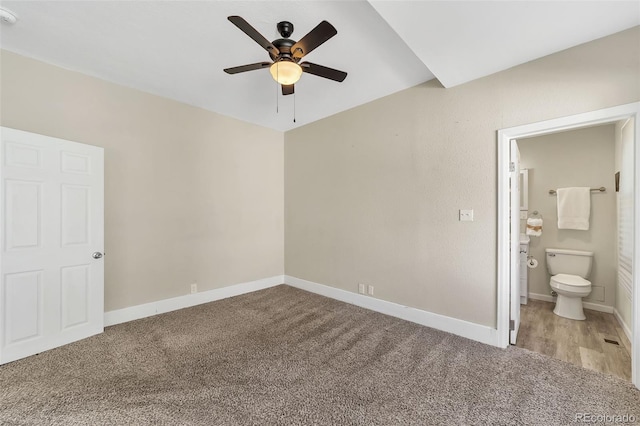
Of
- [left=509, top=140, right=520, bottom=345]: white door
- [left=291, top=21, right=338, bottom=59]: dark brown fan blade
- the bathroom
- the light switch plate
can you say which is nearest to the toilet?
the bathroom

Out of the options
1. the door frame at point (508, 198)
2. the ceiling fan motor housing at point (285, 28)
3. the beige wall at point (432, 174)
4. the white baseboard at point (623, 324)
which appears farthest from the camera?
the white baseboard at point (623, 324)

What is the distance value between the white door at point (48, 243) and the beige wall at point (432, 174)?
2.68m

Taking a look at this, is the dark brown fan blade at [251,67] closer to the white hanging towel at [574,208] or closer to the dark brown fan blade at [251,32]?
the dark brown fan blade at [251,32]

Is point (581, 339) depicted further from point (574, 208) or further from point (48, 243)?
point (48, 243)

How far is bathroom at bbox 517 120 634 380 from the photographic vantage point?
2479mm

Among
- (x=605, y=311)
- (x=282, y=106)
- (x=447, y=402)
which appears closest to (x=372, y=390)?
(x=447, y=402)

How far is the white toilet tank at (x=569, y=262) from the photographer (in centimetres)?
349

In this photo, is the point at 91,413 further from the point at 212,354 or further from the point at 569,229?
the point at 569,229

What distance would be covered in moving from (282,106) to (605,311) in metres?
4.95

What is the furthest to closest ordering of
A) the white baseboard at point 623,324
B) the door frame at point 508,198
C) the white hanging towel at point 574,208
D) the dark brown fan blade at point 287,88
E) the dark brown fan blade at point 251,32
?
the white hanging towel at point 574,208, the white baseboard at point 623,324, the dark brown fan blade at point 287,88, the door frame at point 508,198, the dark brown fan blade at point 251,32

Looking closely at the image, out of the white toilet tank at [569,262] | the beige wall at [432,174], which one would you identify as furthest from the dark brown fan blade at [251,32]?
the white toilet tank at [569,262]

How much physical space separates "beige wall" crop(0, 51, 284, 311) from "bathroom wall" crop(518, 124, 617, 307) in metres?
4.13

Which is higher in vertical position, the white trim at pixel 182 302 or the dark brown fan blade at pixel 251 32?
the dark brown fan blade at pixel 251 32

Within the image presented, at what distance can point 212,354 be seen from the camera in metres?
2.38
